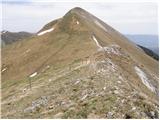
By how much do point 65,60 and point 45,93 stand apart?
21.9m

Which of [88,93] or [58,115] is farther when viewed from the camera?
[88,93]

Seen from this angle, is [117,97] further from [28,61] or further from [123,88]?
[28,61]

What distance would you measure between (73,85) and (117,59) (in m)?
14.1

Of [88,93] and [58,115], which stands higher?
[58,115]

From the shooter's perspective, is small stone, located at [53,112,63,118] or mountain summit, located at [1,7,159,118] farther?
mountain summit, located at [1,7,159,118]

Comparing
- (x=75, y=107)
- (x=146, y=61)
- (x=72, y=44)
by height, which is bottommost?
(x=146, y=61)

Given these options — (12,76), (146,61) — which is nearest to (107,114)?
(12,76)

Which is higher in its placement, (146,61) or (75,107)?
(75,107)

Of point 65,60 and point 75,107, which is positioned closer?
point 75,107

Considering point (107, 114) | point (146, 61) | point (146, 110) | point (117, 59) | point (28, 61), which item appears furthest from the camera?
point (146, 61)

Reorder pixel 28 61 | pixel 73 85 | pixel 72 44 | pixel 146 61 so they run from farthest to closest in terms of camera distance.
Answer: pixel 146 61, pixel 28 61, pixel 72 44, pixel 73 85

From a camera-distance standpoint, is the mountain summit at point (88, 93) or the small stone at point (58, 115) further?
the mountain summit at point (88, 93)

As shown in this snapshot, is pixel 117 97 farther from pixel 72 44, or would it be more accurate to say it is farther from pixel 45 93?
pixel 72 44

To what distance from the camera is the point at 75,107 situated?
30.5 meters
